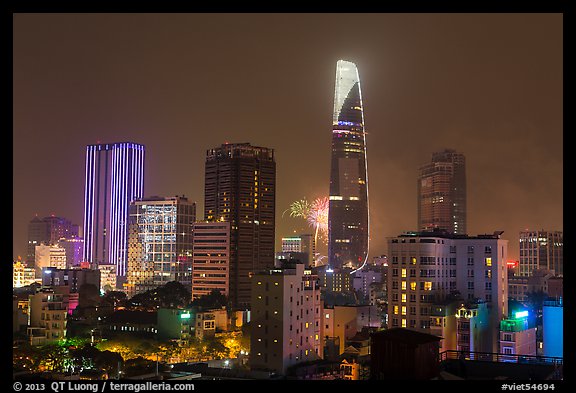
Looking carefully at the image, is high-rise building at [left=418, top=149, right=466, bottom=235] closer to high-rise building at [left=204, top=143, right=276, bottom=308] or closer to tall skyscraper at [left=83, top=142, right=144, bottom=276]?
high-rise building at [left=204, top=143, right=276, bottom=308]

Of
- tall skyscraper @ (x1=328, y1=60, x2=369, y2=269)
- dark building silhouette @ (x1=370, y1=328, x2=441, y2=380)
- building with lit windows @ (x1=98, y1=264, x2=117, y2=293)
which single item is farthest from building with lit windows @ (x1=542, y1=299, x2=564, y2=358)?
tall skyscraper @ (x1=328, y1=60, x2=369, y2=269)

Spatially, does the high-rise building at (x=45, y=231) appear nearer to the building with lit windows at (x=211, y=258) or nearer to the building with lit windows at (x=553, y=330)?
the building with lit windows at (x=211, y=258)

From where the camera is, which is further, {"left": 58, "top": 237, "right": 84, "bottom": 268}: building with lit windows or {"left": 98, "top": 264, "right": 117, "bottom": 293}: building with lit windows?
{"left": 58, "top": 237, "right": 84, "bottom": 268}: building with lit windows

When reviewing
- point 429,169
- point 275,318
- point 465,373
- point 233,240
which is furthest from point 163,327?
point 429,169

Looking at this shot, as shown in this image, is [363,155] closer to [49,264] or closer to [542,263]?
[542,263]

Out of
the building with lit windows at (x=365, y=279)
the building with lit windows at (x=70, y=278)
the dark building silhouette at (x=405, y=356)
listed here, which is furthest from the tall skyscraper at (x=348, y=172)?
the dark building silhouette at (x=405, y=356)

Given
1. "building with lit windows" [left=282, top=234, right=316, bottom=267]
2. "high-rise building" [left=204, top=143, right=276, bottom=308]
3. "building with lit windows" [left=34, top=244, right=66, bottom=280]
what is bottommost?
"building with lit windows" [left=34, top=244, right=66, bottom=280]
